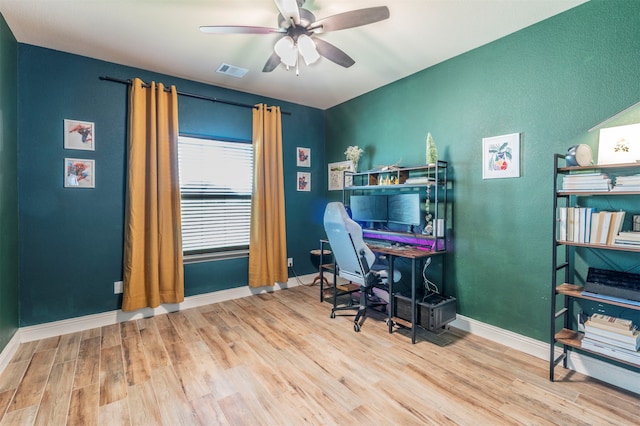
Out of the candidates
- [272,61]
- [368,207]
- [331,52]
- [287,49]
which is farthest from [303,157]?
[287,49]

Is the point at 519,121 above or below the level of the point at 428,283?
above

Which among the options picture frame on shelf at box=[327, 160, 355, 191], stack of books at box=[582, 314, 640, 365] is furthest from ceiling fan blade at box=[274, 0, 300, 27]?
stack of books at box=[582, 314, 640, 365]

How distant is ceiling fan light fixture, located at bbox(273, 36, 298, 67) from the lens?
2.04 metres

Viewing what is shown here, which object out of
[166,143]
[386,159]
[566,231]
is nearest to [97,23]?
[166,143]

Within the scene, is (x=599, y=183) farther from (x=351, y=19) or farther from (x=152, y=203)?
(x=152, y=203)

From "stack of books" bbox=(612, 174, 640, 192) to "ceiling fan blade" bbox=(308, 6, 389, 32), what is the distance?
1698 mm

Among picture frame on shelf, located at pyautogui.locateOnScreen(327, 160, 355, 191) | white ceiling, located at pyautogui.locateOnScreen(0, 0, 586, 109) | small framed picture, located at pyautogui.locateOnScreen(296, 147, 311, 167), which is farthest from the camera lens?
small framed picture, located at pyautogui.locateOnScreen(296, 147, 311, 167)

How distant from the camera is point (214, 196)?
370cm

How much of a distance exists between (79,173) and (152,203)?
675mm

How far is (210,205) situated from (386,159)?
7.25 ft

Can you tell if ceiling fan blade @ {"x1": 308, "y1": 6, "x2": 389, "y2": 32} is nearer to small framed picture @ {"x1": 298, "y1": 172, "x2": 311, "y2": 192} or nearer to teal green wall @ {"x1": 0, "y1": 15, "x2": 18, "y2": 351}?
teal green wall @ {"x1": 0, "y1": 15, "x2": 18, "y2": 351}

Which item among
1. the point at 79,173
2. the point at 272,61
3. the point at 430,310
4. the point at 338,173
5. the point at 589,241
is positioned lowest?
the point at 430,310

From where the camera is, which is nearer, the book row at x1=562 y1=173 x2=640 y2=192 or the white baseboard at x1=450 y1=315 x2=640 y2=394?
the book row at x1=562 y1=173 x2=640 y2=192

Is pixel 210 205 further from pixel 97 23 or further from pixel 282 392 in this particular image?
pixel 282 392
